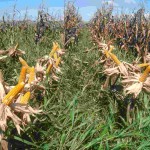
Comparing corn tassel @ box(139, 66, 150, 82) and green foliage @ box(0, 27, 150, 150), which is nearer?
green foliage @ box(0, 27, 150, 150)

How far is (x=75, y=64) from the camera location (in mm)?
5641

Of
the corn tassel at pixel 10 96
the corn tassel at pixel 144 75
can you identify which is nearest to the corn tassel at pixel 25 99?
the corn tassel at pixel 10 96

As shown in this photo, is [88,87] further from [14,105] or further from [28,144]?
[14,105]

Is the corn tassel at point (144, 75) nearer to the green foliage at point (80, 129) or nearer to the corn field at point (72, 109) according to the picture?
the corn field at point (72, 109)

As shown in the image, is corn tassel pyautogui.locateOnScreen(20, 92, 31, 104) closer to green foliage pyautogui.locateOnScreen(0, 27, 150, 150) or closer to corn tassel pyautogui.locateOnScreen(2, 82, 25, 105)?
corn tassel pyautogui.locateOnScreen(2, 82, 25, 105)

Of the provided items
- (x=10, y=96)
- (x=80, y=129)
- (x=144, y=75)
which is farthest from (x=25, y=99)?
(x=144, y=75)

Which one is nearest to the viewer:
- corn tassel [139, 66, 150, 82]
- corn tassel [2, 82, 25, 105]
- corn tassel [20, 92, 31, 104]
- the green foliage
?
corn tassel [2, 82, 25, 105]

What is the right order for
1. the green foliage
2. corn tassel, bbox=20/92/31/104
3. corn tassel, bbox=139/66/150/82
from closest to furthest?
corn tassel, bbox=20/92/31/104 → the green foliage → corn tassel, bbox=139/66/150/82

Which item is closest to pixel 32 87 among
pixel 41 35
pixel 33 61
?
pixel 33 61

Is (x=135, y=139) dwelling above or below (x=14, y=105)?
below

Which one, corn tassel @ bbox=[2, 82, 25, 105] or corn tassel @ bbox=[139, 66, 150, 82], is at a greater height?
corn tassel @ bbox=[2, 82, 25, 105]

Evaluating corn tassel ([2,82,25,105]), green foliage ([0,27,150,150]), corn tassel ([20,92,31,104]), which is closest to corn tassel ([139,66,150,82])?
green foliage ([0,27,150,150])

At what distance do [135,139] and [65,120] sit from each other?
0.68 meters

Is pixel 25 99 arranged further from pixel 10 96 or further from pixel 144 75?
pixel 144 75
